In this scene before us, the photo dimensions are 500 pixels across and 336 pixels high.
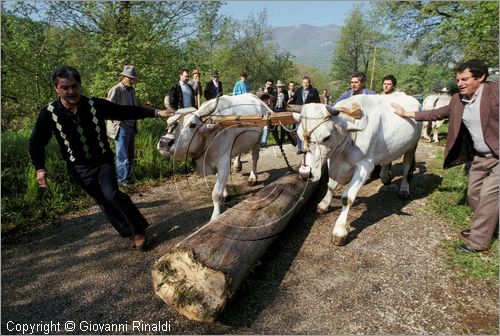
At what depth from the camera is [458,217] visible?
17.0 feet

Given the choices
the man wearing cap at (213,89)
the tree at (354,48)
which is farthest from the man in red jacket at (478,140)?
the tree at (354,48)

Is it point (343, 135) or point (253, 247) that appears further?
point (343, 135)

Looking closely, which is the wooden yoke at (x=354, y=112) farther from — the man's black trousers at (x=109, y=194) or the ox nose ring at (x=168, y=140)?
the man's black trousers at (x=109, y=194)

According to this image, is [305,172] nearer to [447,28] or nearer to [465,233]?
[465,233]

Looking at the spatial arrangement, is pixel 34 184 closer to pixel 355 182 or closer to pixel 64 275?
pixel 64 275

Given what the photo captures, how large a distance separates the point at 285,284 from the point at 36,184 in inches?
182

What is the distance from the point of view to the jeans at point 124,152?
257 inches

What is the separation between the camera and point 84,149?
3965 millimetres

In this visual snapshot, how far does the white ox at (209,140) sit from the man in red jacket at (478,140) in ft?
8.56

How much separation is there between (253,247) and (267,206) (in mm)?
811

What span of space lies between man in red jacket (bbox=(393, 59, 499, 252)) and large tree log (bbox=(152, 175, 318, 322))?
2544 millimetres

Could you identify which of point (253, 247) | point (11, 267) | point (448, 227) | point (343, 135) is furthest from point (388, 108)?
point (11, 267)

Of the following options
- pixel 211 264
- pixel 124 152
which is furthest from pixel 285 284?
pixel 124 152

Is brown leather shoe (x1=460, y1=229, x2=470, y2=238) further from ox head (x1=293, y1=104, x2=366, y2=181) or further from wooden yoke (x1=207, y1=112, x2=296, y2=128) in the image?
wooden yoke (x1=207, y1=112, x2=296, y2=128)
